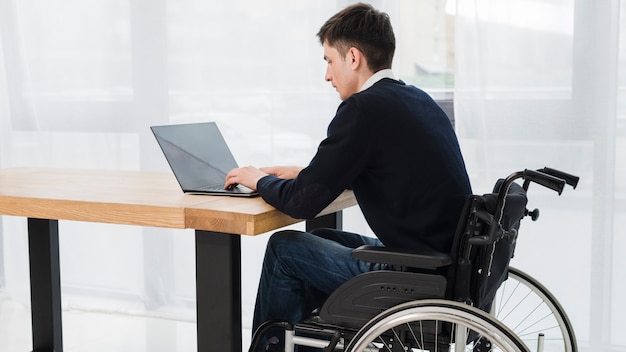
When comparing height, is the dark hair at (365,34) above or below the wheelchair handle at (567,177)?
above

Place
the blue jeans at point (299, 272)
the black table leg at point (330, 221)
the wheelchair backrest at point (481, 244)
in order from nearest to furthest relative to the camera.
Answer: the wheelchair backrest at point (481, 244) < the blue jeans at point (299, 272) < the black table leg at point (330, 221)

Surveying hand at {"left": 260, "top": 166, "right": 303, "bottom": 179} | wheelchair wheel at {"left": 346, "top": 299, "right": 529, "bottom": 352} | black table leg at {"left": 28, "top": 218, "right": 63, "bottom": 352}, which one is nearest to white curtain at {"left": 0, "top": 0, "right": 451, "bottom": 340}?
black table leg at {"left": 28, "top": 218, "right": 63, "bottom": 352}

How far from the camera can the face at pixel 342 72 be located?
7.00ft

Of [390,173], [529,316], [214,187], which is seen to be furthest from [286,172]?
[529,316]

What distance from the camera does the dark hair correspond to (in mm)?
2105

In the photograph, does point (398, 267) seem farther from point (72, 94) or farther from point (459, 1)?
point (72, 94)

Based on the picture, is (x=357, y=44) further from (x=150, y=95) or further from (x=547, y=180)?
(x=150, y=95)

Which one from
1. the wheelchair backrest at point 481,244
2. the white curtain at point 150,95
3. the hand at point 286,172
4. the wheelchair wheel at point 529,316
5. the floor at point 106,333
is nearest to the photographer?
the wheelchair backrest at point 481,244

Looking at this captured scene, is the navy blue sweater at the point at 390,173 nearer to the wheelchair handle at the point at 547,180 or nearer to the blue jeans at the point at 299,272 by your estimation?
the blue jeans at the point at 299,272

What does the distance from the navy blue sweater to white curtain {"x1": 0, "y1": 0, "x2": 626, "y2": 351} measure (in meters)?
1.11

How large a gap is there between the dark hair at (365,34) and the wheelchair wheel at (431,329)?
25.7 inches

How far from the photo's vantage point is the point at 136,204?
6.61 feet

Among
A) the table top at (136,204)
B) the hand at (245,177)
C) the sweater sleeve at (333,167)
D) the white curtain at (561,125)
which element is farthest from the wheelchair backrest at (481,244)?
the white curtain at (561,125)

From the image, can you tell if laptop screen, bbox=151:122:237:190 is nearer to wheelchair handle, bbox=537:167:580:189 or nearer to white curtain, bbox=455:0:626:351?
wheelchair handle, bbox=537:167:580:189
